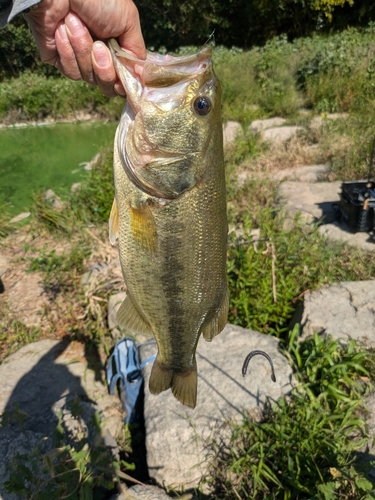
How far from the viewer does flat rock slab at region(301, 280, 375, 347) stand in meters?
3.19

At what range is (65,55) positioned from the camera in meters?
1.68

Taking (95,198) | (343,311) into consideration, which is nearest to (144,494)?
(343,311)

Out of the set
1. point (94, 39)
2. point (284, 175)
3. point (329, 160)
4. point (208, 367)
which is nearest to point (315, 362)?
point (208, 367)

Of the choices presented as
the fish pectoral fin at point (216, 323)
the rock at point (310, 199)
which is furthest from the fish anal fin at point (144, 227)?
the rock at point (310, 199)

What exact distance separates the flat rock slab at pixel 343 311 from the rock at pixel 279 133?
5787mm

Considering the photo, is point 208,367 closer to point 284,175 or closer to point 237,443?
point 237,443

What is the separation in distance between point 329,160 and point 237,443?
20.4ft

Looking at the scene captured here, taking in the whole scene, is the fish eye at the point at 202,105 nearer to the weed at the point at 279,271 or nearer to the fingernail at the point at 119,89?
the fingernail at the point at 119,89

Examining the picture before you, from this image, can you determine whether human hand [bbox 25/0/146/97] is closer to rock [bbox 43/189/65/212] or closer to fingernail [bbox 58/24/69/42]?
fingernail [bbox 58/24/69/42]

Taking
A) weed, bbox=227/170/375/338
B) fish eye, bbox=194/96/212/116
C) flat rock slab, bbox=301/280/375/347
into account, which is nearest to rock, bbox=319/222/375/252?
weed, bbox=227/170/375/338

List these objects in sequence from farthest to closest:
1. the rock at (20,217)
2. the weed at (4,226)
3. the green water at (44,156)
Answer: the green water at (44,156), the rock at (20,217), the weed at (4,226)

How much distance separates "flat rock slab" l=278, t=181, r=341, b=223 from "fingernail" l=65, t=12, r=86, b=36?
403 cm

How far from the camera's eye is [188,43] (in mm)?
28562

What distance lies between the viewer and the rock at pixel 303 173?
691 cm
